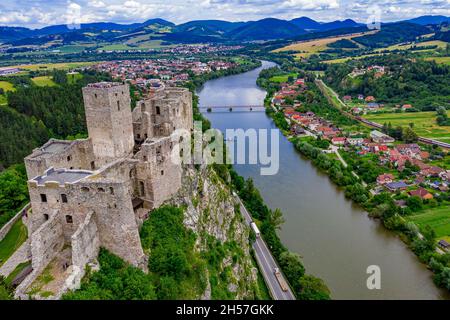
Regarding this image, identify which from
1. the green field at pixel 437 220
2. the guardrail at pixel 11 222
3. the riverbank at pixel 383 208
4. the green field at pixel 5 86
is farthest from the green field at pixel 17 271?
the green field at pixel 5 86

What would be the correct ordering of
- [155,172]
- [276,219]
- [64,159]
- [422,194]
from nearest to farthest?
[155,172] → [64,159] → [276,219] → [422,194]

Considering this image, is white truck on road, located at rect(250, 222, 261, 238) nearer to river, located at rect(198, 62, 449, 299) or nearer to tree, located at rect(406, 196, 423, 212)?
river, located at rect(198, 62, 449, 299)

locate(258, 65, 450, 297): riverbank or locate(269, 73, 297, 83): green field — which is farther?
locate(269, 73, 297, 83): green field

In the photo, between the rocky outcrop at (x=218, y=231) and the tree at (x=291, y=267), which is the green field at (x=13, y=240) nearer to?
the rocky outcrop at (x=218, y=231)

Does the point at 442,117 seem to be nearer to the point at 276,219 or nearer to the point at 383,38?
the point at 276,219

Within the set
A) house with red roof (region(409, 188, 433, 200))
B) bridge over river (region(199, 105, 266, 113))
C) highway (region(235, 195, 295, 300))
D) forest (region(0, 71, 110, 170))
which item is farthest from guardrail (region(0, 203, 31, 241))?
bridge over river (region(199, 105, 266, 113))

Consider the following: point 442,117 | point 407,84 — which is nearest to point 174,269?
point 442,117

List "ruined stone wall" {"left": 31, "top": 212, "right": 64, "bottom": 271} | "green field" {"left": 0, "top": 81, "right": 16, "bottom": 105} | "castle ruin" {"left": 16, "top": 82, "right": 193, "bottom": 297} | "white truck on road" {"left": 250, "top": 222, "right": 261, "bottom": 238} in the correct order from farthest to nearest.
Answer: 1. "green field" {"left": 0, "top": 81, "right": 16, "bottom": 105}
2. "white truck on road" {"left": 250, "top": 222, "right": 261, "bottom": 238}
3. "castle ruin" {"left": 16, "top": 82, "right": 193, "bottom": 297}
4. "ruined stone wall" {"left": 31, "top": 212, "right": 64, "bottom": 271}
